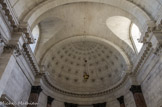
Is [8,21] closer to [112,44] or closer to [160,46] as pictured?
[160,46]

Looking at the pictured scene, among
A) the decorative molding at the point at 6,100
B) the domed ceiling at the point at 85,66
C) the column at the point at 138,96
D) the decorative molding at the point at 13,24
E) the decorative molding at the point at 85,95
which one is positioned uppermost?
the domed ceiling at the point at 85,66

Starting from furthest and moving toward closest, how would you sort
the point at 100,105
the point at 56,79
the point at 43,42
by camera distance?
the point at 56,79 < the point at 100,105 < the point at 43,42

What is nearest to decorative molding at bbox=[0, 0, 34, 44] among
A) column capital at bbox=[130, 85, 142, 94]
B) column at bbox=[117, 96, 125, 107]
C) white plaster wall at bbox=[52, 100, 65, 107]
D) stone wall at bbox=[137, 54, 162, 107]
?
white plaster wall at bbox=[52, 100, 65, 107]

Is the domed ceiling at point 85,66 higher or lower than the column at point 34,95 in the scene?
higher

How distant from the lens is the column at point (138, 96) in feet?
33.8

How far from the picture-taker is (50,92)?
1369 centimetres

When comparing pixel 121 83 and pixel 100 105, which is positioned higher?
pixel 121 83

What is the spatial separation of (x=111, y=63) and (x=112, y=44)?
309 centimetres

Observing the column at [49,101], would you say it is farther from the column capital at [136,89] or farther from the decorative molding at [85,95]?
the column capital at [136,89]

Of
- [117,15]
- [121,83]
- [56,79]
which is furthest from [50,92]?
[117,15]

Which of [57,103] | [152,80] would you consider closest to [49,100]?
[57,103]

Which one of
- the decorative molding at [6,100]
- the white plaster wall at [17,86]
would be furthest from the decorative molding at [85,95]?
the decorative molding at [6,100]

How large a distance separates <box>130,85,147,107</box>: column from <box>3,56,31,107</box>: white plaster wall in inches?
353

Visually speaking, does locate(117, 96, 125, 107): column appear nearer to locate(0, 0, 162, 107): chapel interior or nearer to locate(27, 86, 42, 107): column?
locate(0, 0, 162, 107): chapel interior
